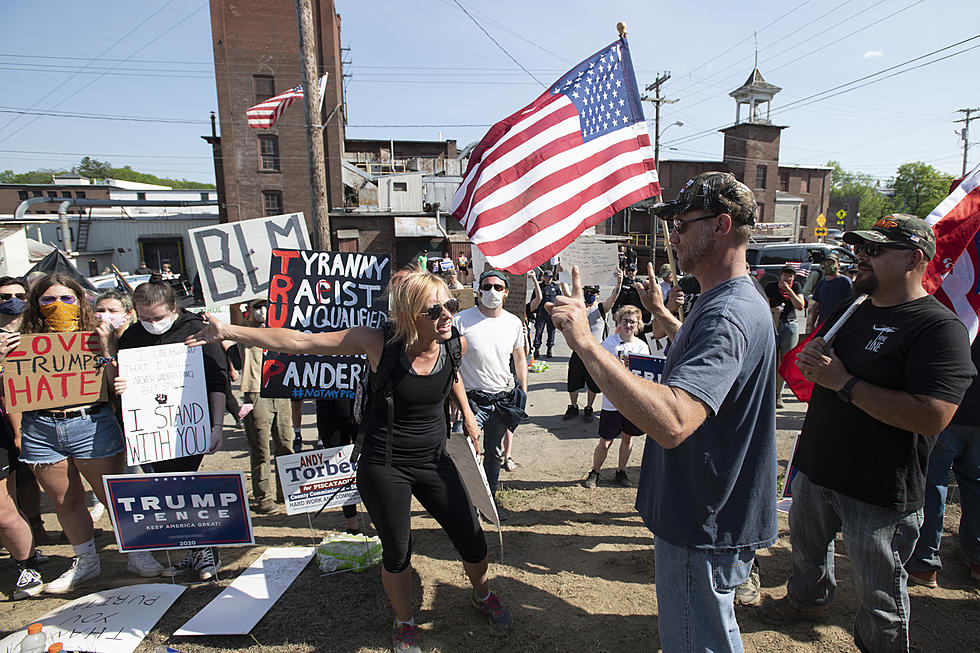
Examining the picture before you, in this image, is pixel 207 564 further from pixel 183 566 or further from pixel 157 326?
pixel 157 326

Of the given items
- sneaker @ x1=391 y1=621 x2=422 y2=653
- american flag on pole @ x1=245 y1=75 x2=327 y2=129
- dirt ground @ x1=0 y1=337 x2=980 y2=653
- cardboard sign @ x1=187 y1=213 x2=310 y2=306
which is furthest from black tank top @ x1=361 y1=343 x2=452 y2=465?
american flag on pole @ x1=245 y1=75 x2=327 y2=129

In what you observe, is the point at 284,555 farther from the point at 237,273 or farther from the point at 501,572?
the point at 237,273

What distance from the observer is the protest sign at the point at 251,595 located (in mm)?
3090

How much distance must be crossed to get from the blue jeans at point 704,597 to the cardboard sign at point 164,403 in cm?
325

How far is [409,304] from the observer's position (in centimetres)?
278

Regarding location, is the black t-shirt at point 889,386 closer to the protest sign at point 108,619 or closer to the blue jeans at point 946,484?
the blue jeans at point 946,484

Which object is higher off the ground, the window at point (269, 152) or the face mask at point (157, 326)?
the window at point (269, 152)

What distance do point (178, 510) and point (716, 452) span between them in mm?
3417

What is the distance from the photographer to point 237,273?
4.84 metres

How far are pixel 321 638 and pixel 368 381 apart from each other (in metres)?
1.60

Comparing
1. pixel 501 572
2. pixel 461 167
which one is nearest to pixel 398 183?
pixel 461 167

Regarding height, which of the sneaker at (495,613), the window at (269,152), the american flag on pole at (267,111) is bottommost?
the sneaker at (495,613)

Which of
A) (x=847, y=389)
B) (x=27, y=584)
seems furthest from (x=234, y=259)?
(x=847, y=389)

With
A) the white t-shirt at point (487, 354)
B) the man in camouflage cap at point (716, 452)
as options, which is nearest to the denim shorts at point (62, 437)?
the white t-shirt at point (487, 354)
